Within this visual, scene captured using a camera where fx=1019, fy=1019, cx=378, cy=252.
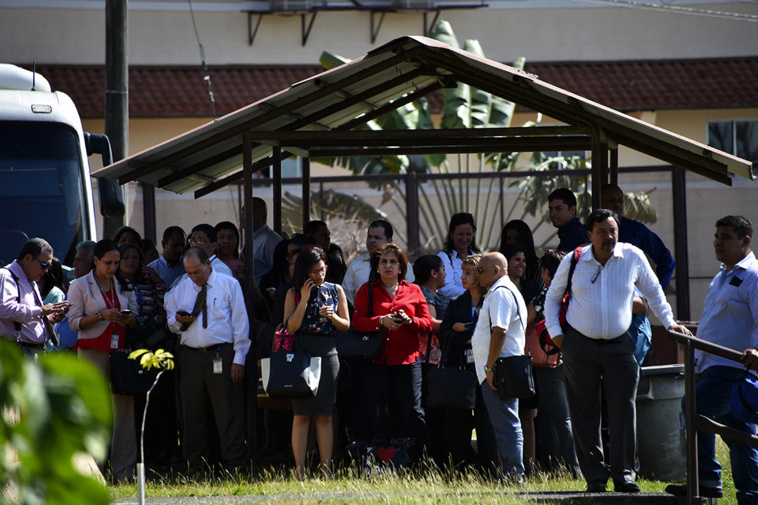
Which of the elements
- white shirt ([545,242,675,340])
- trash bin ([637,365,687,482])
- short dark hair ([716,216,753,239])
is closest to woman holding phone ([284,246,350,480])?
white shirt ([545,242,675,340])

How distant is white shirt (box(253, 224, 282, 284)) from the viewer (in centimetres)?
980

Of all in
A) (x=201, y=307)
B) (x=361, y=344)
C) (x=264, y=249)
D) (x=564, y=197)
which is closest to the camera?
(x=361, y=344)

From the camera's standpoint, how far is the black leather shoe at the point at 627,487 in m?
6.71

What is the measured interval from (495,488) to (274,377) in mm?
1812

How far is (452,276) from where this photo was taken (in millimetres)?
8883

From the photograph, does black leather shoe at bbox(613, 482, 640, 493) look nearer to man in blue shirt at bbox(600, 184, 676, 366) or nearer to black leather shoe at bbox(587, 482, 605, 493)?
black leather shoe at bbox(587, 482, 605, 493)

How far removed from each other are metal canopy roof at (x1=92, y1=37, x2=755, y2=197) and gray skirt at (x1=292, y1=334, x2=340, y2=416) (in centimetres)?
180

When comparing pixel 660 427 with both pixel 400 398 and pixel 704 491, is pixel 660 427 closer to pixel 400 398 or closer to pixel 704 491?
pixel 704 491

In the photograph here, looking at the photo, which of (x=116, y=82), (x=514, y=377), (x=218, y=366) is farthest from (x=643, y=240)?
(x=116, y=82)

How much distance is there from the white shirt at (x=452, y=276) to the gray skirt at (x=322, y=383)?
139 centimetres

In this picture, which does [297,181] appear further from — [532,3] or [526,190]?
[532,3]

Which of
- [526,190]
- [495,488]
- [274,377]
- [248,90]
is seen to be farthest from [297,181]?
[248,90]

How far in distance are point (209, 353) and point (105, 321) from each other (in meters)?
0.86

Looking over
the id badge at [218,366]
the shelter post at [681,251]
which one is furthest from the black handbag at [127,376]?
the shelter post at [681,251]
